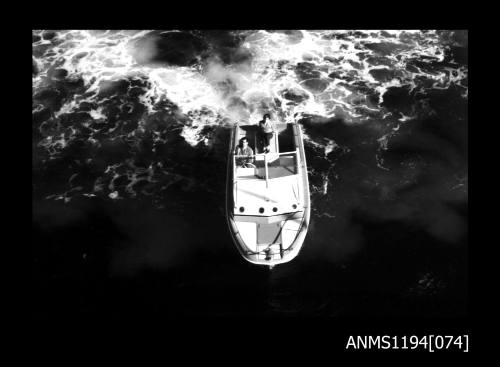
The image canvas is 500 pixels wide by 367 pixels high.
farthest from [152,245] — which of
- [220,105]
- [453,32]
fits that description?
[453,32]

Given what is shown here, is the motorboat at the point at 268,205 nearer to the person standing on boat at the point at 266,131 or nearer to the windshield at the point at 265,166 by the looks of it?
the windshield at the point at 265,166

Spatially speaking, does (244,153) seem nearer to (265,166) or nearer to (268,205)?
(265,166)

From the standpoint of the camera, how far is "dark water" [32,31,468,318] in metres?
36.0

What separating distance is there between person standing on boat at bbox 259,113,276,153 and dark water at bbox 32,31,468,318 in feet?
19.2

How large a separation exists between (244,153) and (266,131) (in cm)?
238

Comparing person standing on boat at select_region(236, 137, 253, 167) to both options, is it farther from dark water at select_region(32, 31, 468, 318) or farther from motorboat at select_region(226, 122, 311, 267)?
dark water at select_region(32, 31, 468, 318)

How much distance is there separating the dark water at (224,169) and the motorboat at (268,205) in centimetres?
371

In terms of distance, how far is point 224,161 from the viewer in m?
43.3

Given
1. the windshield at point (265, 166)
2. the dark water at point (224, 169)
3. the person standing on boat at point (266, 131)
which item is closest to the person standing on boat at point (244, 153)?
the windshield at point (265, 166)

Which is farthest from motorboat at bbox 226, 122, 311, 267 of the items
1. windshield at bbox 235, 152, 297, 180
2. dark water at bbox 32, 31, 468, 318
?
dark water at bbox 32, 31, 468, 318

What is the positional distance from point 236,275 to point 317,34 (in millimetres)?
28410

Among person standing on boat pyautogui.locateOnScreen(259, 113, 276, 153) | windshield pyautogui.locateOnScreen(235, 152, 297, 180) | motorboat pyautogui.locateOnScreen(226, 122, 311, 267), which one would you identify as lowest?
motorboat pyautogui.locateOnScreen(226, 122, 311, 267)

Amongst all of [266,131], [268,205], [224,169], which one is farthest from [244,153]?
[224,169]

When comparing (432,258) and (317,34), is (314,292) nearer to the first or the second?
(432,258)
